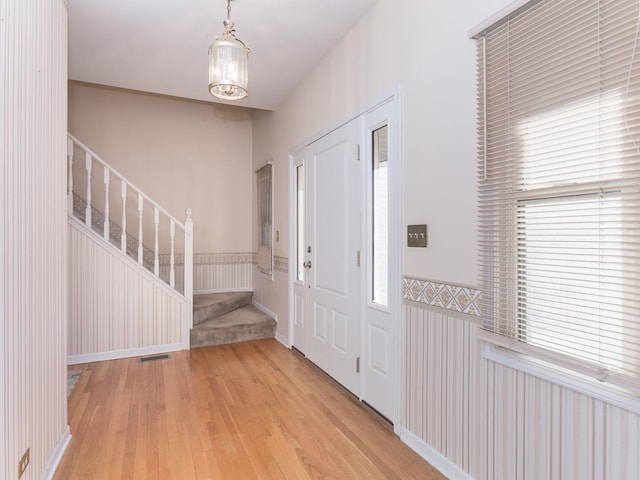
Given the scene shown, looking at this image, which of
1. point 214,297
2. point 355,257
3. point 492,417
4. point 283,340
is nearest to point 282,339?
point 283,340

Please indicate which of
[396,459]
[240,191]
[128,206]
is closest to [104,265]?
[128,206]

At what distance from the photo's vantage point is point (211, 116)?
209 inches

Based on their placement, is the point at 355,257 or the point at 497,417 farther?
the point at 355,257

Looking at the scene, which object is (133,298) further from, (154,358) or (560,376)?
(560,376)

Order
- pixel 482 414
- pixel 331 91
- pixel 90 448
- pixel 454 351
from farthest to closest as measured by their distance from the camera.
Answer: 1. pixel 331 91
2. pixel 90 448
3. pixel 454 351
4. pixel 482 414

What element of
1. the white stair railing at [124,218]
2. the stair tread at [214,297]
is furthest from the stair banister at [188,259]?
the stair tread at [214,297]

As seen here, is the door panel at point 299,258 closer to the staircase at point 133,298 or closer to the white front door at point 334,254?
the white front door at point 334,254

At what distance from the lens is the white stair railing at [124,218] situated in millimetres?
3680

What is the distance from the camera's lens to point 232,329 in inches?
165

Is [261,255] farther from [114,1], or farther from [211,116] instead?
[114,1]

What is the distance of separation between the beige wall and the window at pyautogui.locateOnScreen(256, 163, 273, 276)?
506mm

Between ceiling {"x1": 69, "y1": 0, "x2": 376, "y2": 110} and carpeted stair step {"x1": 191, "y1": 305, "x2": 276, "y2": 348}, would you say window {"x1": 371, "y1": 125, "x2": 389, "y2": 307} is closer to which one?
ceiling {"x1": 69, "y1": 0, "x2": 376, "y2": 110}

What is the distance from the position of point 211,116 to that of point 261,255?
226 cm

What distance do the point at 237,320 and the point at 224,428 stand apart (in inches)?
83.6
